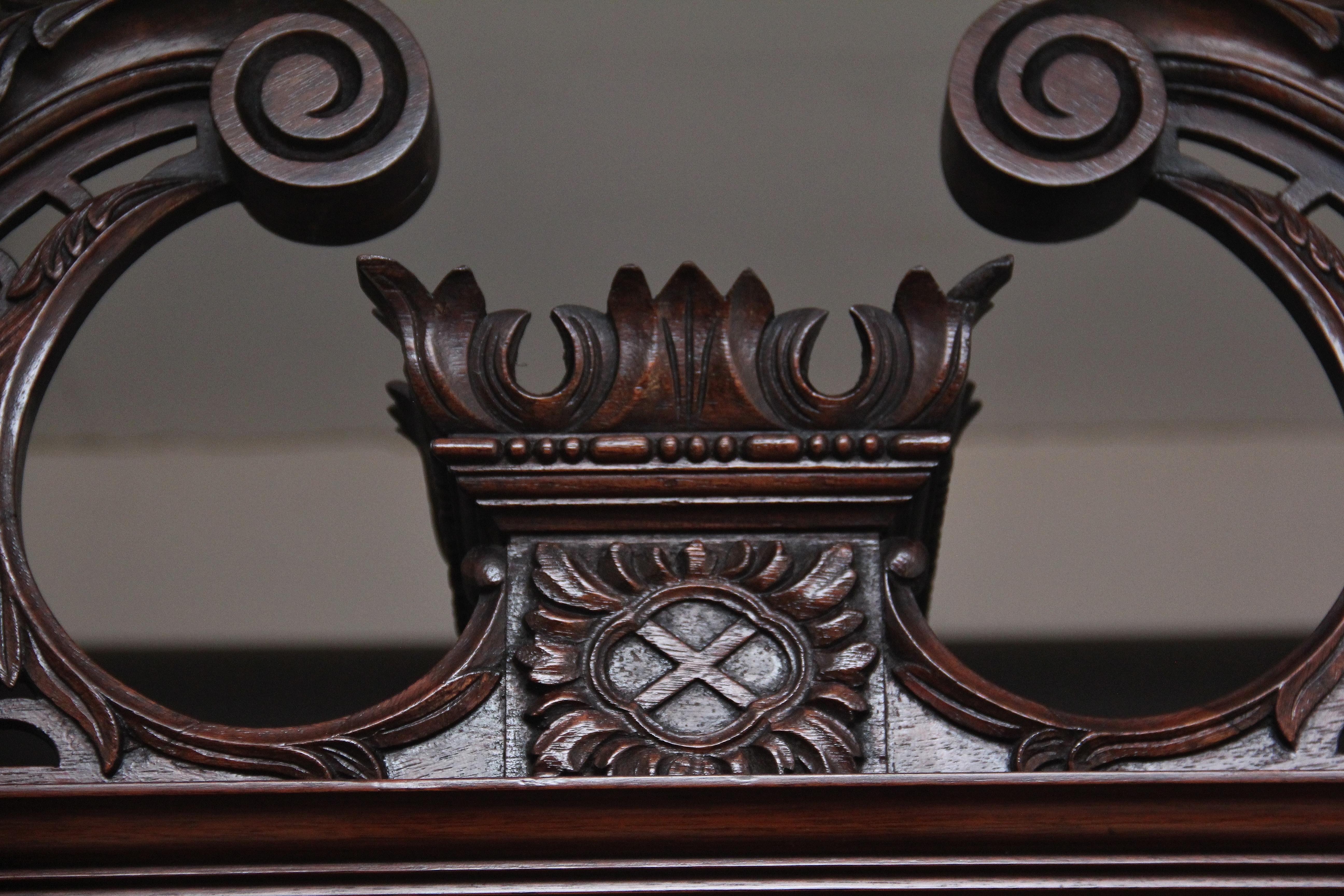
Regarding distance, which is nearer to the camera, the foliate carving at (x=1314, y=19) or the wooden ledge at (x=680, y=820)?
the wooden ledge at (x=680, y=820)

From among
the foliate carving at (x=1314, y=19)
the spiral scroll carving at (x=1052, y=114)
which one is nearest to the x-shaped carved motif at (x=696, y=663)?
the spiral scroll carving at (x=1052, y=114)

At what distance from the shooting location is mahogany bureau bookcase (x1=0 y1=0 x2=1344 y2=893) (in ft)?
1.90

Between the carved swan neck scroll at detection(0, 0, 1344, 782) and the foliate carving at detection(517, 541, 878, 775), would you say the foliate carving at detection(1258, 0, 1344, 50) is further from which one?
the foliate carving at detection(517, 541, 878, 775)

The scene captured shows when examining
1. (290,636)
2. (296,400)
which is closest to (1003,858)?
(290,636)

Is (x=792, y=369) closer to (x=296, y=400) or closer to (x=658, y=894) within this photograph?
(x=658, y=894)

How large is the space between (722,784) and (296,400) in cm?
145

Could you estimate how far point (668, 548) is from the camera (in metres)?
0.64

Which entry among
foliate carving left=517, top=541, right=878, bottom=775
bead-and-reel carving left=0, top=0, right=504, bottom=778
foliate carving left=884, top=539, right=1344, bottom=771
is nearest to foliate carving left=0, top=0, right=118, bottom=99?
bead-and-reel carving left=0, top=0, right=504, bottom=778

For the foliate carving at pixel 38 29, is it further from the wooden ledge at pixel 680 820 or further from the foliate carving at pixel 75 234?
the wooden ledge at pixel 680 820

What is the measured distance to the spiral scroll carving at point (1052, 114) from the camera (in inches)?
25.8

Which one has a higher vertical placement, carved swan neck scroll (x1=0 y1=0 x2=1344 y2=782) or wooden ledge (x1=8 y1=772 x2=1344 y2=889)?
carved swan neck scroll (x1=0 y1=0 x2=1344 y2=782)

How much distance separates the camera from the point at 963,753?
611 millimetres

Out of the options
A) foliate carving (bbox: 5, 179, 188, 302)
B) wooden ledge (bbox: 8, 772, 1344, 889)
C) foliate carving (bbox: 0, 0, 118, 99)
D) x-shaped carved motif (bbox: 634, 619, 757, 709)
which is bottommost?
wooden ledge (bbox: 8, 772, 1344, 889)

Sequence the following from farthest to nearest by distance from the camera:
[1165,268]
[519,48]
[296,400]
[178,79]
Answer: [296,400]
[1165,268]
[519,48]
[178,79]
